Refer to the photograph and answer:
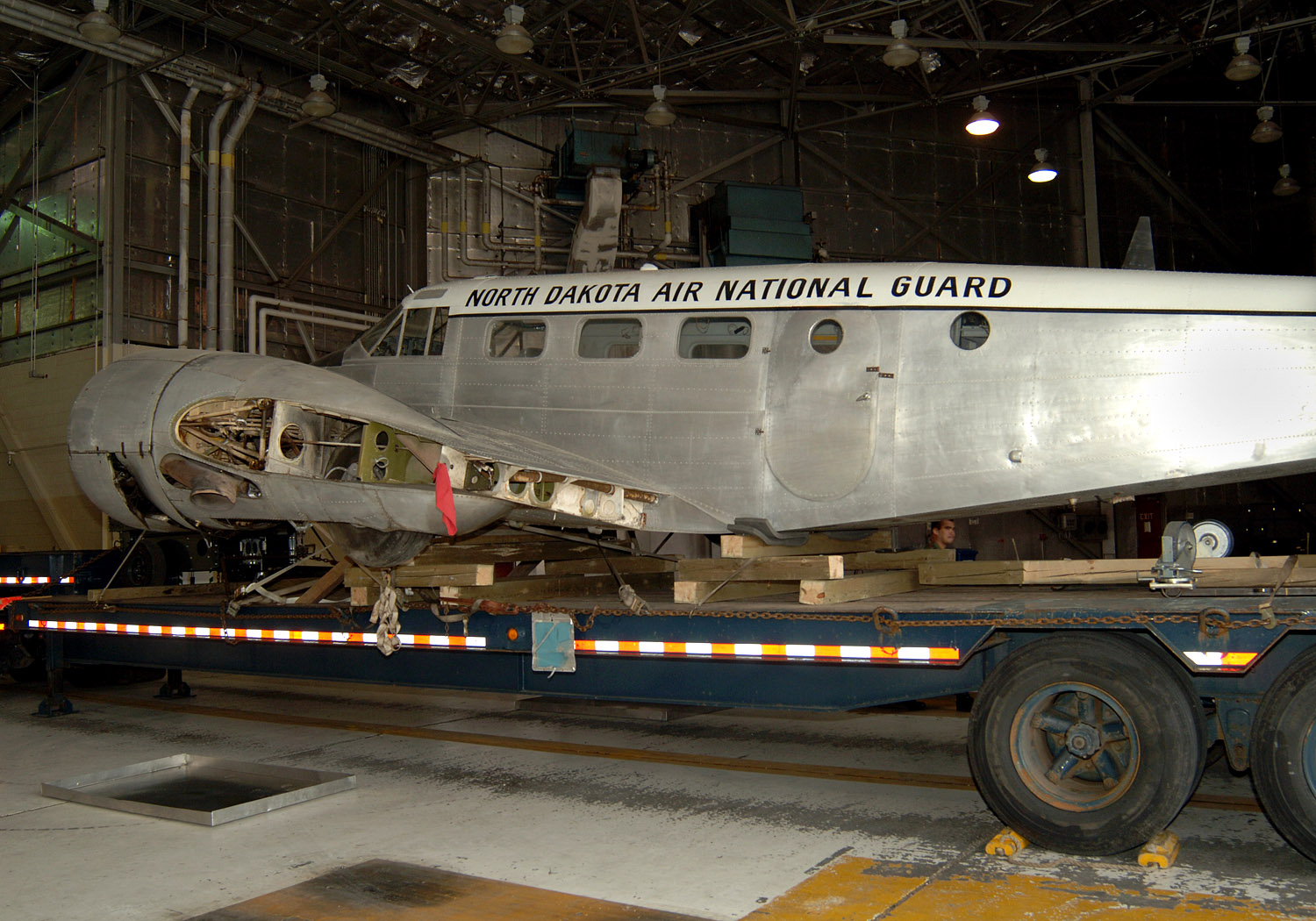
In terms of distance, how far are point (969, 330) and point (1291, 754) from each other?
359 cm

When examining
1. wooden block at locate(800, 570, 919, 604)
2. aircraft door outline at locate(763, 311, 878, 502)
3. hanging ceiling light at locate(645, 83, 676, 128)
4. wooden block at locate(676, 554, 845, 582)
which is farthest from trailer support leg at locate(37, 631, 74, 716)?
hanging ceiling light at locate(645, 83, 676, 128)

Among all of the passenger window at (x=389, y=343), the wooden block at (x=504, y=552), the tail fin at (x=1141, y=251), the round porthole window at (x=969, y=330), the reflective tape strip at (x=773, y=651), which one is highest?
the tail fin at (x=1141, y=251)

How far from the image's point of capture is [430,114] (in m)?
21.3

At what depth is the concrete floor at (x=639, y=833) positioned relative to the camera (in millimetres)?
5473

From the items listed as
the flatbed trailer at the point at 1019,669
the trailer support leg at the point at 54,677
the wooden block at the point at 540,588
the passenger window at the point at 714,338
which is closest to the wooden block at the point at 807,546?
the flatbed trailer at the point at 1019,669

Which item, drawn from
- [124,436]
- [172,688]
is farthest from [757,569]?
[172,688]

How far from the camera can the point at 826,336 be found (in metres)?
8.08

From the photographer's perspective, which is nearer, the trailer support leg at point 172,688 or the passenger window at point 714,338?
the passenger window at point 714,338

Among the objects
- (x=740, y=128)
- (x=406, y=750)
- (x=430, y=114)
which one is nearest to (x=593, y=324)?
(x=406, y=750)

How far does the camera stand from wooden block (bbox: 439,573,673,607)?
8.76 m

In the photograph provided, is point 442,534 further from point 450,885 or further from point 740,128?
point 740,128

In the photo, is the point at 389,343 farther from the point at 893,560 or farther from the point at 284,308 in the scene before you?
the point at 284,308

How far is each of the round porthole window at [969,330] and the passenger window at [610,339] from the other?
269cm

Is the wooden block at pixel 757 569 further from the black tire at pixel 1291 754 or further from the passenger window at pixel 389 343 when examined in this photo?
the passenger window at pixel 389 343
